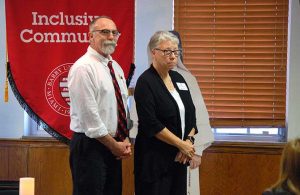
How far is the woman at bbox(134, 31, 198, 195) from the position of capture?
2.49 metres

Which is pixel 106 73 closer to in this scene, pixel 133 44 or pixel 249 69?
pixel 133 44

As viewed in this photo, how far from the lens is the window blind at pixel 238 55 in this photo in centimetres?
343

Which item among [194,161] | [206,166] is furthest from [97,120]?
[206,166]

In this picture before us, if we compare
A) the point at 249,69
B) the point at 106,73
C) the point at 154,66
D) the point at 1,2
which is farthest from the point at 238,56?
the point at 1,2

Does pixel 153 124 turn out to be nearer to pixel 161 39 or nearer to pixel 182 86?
pixel 182 86

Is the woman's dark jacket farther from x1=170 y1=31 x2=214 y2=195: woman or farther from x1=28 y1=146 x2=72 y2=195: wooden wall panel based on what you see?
x1=28 y1=146 x2=72 y2=195: wooden wall panel

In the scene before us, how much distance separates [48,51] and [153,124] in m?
1.28

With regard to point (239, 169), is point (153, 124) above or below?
above

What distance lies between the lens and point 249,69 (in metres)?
3.45

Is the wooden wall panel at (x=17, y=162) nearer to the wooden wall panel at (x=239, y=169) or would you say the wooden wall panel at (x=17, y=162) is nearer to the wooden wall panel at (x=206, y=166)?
the wooden wall panel at (x=206, y=166)

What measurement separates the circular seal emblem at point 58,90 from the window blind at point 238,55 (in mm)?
937

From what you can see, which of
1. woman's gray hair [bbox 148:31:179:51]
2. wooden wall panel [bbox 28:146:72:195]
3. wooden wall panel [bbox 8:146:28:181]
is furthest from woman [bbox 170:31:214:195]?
wooden wall panel [bbox 8:146:28:181]

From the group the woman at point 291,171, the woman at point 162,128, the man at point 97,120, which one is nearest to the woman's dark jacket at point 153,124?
the woman at point 162,128

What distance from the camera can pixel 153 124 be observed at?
2.46 m
